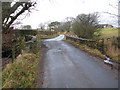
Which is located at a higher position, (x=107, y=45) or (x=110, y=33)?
(x=110, y=33)

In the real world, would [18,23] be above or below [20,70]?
above

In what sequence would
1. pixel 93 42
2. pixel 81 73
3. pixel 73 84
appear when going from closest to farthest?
pixel 73 84
pixel 81 73
pixel 93 42

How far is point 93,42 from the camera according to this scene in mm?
10688

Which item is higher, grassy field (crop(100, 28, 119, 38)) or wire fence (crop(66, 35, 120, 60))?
grassy field (crop(100, 28, 119, 38))

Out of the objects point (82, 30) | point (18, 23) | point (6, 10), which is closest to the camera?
point (6, 10)

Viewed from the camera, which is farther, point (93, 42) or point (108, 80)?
point (93, 42)

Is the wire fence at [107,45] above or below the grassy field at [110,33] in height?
below

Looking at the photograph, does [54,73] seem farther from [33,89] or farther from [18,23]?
→ [18,23]

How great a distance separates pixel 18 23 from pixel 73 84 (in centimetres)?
692

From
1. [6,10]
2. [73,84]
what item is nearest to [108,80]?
[73,84]

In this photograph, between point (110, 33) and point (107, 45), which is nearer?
point (107, 45)

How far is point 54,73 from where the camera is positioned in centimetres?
493

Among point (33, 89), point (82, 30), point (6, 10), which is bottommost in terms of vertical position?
point (33, 89)

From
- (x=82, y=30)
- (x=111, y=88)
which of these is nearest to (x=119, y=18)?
(x=111, y=88)
